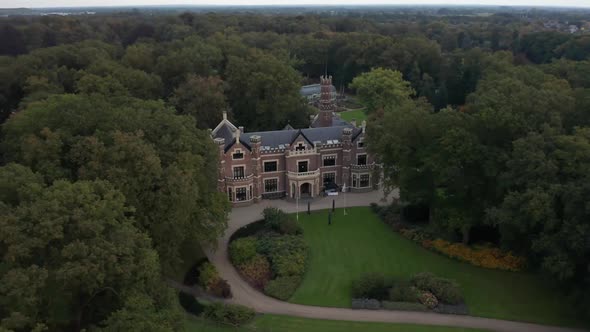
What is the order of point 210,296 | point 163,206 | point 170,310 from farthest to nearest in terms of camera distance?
point 210,296
point 163,206
point 170,310

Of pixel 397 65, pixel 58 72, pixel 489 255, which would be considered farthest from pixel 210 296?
pixel 397 65

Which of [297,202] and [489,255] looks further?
[297,202]

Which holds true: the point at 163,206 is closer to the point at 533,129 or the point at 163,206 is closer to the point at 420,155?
the point at 420,155

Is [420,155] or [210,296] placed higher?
[420,155]

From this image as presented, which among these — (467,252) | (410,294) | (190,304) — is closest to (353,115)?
(467,252)

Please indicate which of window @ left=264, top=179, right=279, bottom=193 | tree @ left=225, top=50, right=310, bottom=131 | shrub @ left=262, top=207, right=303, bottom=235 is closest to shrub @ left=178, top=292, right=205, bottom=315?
shrub @ left=262, top=207, right=303, bottom=235

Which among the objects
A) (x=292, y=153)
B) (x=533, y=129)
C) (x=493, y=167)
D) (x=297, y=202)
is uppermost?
(x=533, y=129)
